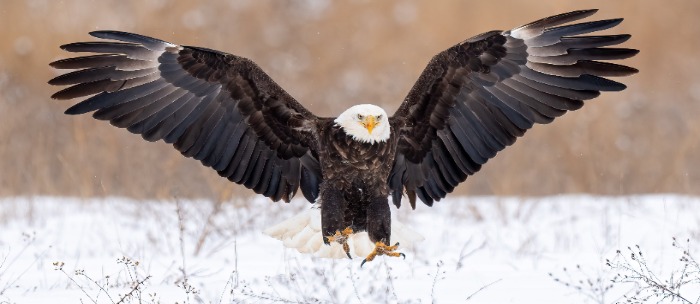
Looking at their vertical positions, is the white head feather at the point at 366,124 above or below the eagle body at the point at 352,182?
above

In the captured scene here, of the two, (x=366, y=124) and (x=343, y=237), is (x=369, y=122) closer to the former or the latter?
(x=366, y=124)

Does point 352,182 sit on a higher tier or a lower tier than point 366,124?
lower

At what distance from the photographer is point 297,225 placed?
22.2 ft

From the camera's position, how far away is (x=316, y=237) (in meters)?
6.64

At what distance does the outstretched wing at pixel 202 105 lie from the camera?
19.8 feet

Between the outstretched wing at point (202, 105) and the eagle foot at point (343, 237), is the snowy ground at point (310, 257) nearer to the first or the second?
the eagle foot at point (343, 237)

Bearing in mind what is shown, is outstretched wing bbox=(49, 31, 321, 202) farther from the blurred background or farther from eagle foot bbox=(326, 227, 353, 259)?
the blurred background

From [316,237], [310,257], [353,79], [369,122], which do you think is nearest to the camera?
[369,122]

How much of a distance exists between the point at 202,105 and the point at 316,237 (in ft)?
3.69

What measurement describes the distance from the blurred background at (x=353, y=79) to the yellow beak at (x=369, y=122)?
13.8ft

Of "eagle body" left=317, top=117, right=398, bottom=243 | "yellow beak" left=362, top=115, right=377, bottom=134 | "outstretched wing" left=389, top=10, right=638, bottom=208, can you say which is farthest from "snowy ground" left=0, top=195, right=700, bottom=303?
"yellow beak" left=362, top=115, right=377, bottom=134

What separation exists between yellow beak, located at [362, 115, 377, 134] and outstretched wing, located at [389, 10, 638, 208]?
0.45 m

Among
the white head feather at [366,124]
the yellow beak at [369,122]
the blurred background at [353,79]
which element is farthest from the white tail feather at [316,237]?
the blurred background at [353,79]

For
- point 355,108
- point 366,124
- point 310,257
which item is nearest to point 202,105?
point 355,108
